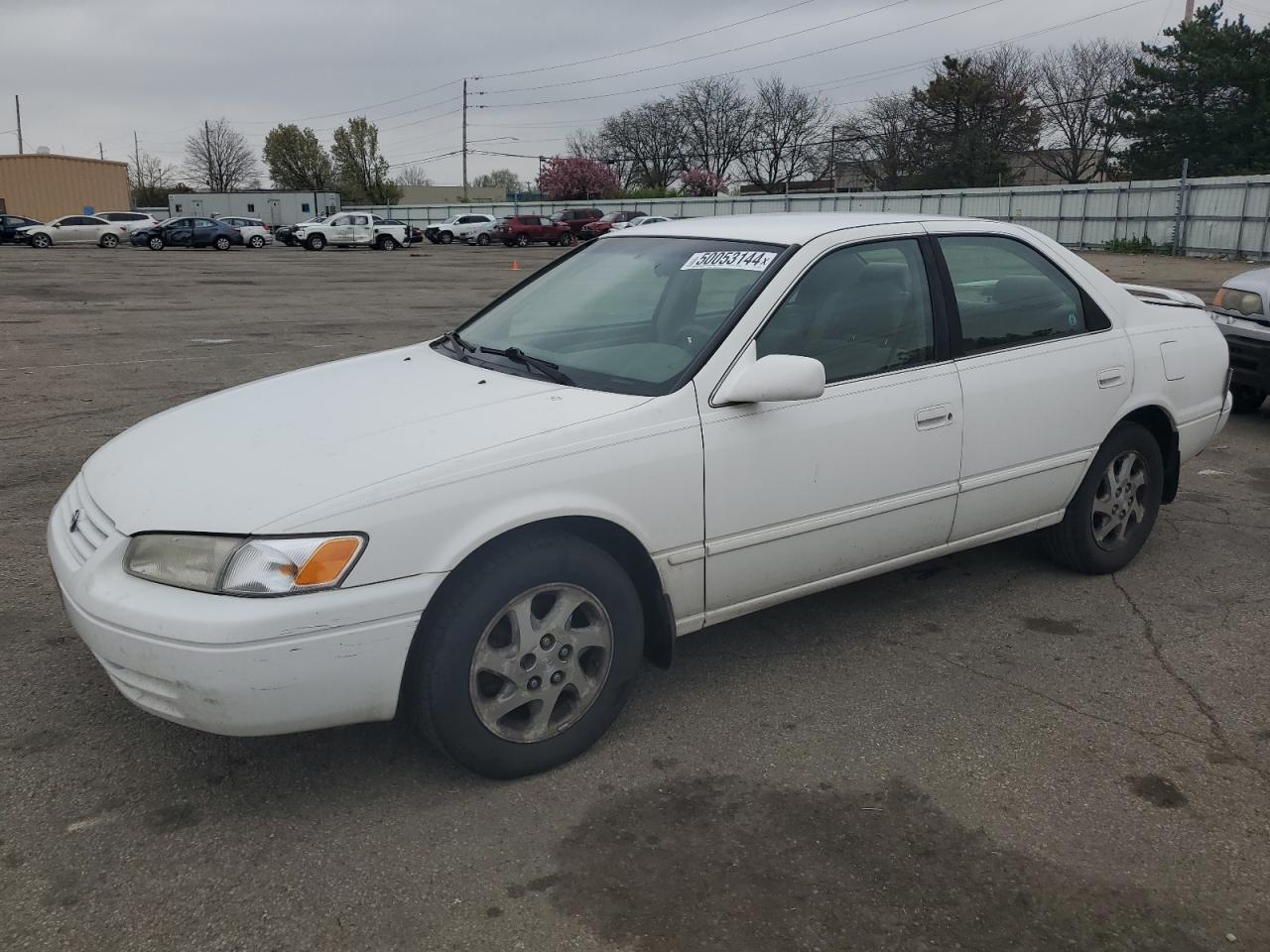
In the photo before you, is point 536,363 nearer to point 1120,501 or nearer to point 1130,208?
point 1120,501

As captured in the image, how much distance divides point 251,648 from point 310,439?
724 mm

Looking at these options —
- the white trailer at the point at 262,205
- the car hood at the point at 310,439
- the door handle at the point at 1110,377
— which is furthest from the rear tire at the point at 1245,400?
the white trailer at the point at 262,205

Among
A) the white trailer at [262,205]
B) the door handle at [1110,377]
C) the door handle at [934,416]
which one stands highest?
the white trailer at [262,205]

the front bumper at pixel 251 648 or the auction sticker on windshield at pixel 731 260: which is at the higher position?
the auction sticker on windshield at pixel 731 260

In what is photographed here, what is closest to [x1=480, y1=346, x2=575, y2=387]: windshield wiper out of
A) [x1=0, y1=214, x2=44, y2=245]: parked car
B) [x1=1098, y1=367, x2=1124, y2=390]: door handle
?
[x1=1098, y1=367, x2=1124, y2=390]: door handle

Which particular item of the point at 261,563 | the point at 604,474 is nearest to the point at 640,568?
the point at 604,474

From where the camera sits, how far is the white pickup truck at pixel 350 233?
4388cm

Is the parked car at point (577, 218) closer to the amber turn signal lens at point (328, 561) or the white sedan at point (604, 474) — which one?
the white sedan at point (604, 474)

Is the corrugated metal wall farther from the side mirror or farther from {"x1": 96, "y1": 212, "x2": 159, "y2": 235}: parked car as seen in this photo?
{"x1": 96, "y1": 212, "x2": 159, "y2": 235}: parked car

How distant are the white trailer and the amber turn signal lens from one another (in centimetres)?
7168

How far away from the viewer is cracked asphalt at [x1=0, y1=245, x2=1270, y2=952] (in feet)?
8.07

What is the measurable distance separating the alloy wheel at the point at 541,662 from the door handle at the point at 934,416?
4.65 feet

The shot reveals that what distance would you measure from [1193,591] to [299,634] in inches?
148

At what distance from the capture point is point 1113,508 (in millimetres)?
4641
